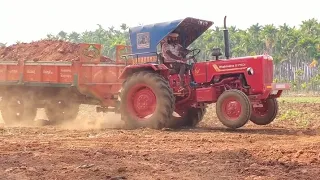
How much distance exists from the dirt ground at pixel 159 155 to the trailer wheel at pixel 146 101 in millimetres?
637

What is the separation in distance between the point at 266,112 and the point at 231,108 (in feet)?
4.13

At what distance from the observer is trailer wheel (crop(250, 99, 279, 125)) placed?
10861 mm

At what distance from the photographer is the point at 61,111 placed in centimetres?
1348

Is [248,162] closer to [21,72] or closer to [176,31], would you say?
[176,31]

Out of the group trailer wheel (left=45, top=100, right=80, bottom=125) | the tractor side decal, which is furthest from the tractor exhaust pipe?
trailer wheel (left=45, top=100, right=80, bottom=125)

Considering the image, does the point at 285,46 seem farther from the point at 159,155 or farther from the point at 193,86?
the point at 159,155

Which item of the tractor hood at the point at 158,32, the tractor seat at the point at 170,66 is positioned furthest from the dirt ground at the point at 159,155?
the tractor hood at the point at 158,32

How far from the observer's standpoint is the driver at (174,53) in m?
11.2

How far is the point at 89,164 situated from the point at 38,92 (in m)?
7.79

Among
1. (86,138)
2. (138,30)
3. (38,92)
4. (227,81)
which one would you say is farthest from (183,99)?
(38,92)

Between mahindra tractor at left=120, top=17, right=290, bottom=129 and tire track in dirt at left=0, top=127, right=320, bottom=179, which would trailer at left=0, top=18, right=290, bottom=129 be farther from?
tire track in dirt at left=0, top=127, right=320, bottom=179

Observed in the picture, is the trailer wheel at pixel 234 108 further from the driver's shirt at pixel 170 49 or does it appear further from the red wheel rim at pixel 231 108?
the driver's shirt at pixel 170 49

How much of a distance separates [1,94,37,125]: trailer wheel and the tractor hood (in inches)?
150

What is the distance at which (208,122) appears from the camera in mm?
13258
